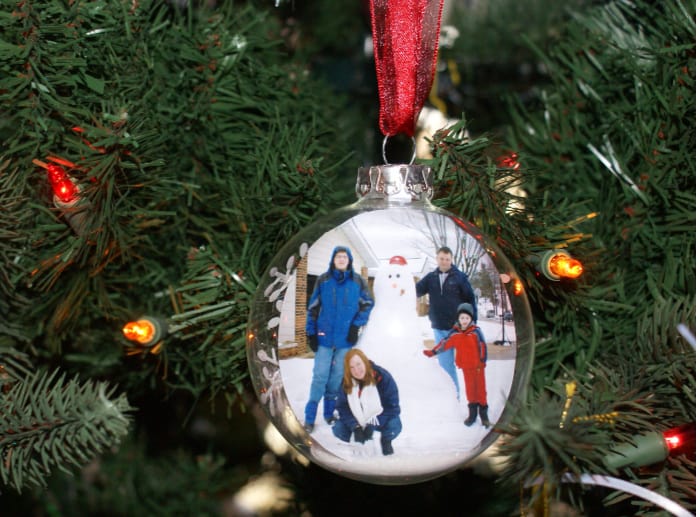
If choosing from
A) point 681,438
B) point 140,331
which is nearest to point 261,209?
point 140,331

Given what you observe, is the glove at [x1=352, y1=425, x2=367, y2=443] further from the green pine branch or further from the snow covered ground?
the green pine branch

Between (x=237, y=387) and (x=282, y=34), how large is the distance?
1.00ft

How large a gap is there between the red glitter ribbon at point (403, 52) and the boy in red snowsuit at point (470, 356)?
4.8 inches

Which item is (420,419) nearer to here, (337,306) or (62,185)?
(337,306)

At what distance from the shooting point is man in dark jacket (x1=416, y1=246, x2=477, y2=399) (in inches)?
13.8

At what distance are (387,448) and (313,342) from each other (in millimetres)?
57

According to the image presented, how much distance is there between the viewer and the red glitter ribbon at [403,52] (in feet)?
1.38

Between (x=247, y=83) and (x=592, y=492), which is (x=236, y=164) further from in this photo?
(x=592, y=492)

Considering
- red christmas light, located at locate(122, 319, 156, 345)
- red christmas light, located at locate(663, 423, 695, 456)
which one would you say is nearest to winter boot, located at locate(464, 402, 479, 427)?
red christmas light, located at locate(663, 423, 695, 456)

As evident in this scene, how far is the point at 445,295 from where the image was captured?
355 mm

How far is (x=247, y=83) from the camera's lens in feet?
1.73

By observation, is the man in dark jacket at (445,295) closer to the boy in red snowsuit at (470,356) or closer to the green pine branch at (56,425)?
the boy in red snowsuit at (470,356)

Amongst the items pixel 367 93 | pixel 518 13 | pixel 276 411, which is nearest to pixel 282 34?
pixel 367 93

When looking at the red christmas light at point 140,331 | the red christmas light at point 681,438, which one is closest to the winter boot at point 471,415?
the red christmas light at point 681,438
